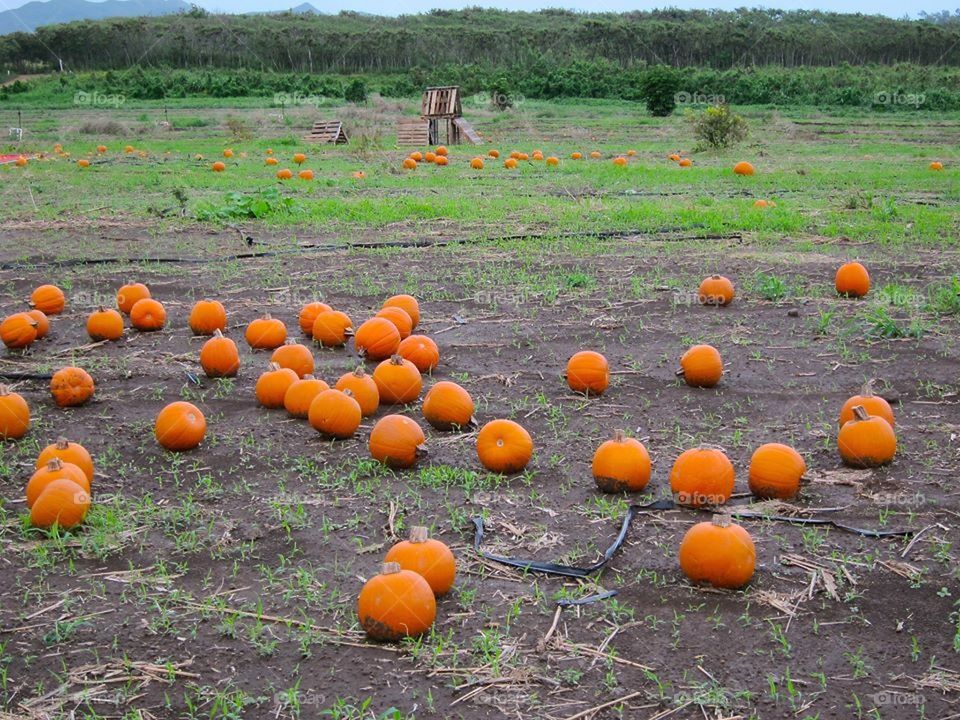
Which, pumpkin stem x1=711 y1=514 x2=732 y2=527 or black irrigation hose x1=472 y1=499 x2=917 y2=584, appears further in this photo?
black irrigation hose x1=472 y1=499 x2=917 y2=584

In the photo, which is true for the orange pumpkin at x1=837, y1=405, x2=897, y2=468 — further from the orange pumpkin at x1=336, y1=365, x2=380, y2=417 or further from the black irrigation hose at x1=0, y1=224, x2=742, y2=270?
the black irrigation hose at x1=0, y1=224, x2=742, y2=270

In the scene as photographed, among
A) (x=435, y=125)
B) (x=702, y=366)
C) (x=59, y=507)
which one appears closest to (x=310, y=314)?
(x=702, y=366)

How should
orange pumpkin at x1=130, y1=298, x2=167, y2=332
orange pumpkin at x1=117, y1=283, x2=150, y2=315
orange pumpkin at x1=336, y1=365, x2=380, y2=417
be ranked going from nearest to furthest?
orange pumpkin at x1=336, y1=365, x2=380, y2=417, orange pumpkin at x1=130, y1=298, x2=167, y2=332, orange pumpkin at x1=117, y1=283, x2=150, y2=315

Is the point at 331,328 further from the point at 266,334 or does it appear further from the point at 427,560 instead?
the point at 427,560

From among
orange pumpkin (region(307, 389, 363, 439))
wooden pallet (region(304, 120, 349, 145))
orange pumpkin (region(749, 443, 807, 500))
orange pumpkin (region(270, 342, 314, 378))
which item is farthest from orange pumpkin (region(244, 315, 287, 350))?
wooden pallet (region(304, 120, 349, 145))

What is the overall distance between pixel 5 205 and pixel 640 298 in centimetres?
968

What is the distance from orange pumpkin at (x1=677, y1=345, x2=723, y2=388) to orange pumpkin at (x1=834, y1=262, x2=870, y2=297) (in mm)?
2659

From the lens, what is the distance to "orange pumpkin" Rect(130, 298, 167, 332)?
6.87 metres

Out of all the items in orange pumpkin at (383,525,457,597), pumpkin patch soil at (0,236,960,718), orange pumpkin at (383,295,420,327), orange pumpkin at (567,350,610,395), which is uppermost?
orange pumpkin at (383,295,420,327)

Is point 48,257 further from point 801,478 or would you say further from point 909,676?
point 909,676

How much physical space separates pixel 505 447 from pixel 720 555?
130 centimetres

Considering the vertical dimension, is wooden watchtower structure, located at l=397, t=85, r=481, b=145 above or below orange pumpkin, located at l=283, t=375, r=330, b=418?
above

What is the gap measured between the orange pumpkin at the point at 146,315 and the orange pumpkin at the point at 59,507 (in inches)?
124

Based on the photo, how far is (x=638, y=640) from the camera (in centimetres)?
307
